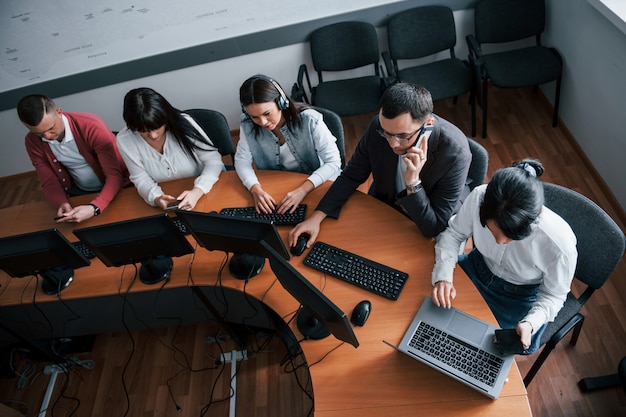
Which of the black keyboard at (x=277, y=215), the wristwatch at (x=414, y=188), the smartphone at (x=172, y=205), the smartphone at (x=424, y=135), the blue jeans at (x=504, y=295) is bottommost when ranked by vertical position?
the blue jeans at (x=504, y=295)

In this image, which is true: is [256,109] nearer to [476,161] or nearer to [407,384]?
[476,161]

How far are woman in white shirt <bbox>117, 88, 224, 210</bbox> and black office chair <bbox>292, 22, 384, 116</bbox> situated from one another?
3.53ft

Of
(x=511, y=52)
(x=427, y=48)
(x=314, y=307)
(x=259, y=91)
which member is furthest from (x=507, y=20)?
(x=314, y=307)

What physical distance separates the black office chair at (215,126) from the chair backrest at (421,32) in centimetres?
147

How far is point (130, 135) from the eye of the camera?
7.43ft

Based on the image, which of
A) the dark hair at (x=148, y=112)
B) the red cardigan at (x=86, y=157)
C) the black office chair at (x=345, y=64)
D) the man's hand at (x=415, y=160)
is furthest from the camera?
the black office chair at (x=345, y=64)

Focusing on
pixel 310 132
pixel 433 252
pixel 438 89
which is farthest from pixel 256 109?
pixel 438 89

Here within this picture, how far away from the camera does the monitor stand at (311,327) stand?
5.41 feet

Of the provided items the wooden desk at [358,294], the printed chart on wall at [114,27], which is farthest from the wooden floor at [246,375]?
the printed chart on wall at [114,27]

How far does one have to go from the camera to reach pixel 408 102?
1.60 m

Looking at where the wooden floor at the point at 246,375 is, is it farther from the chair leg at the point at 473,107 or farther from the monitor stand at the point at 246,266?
the monitor stand at the point at 246,266

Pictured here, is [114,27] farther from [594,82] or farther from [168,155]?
[594,82]

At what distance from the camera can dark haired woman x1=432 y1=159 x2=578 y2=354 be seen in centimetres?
136

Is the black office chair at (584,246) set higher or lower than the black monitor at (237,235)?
lower
